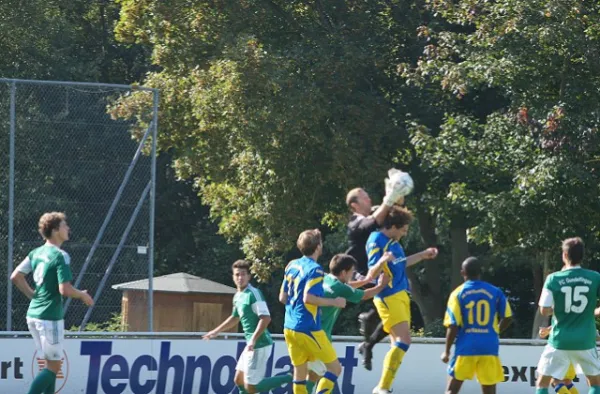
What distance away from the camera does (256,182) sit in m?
24.4

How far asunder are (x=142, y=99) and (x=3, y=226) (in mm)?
3888

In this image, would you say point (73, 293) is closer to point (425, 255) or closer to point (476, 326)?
point (425, 255)

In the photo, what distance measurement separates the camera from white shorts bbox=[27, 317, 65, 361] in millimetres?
12180

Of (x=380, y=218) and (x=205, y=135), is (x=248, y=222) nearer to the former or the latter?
(x=205, y=135)

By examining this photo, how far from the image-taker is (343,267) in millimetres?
12562

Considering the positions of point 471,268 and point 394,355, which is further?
point 394,355

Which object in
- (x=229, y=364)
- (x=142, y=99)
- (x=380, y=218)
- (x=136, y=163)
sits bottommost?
(x=229, y=364)

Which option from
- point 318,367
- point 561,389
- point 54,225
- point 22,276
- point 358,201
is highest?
point 358,201

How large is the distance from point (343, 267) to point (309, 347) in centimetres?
91

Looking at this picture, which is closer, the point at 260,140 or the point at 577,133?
the point at 577,133

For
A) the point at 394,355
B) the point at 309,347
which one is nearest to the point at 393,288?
the point at 394,355

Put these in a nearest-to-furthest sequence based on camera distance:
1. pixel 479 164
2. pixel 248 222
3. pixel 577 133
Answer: pixel 577 133 < pixel 479 164 < pixel 248 222

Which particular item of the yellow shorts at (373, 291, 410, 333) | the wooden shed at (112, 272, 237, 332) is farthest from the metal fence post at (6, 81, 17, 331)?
the wooden shed at (112, 272, 237, 332)

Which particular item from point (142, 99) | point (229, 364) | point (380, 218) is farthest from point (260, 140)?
point (380, 218)
